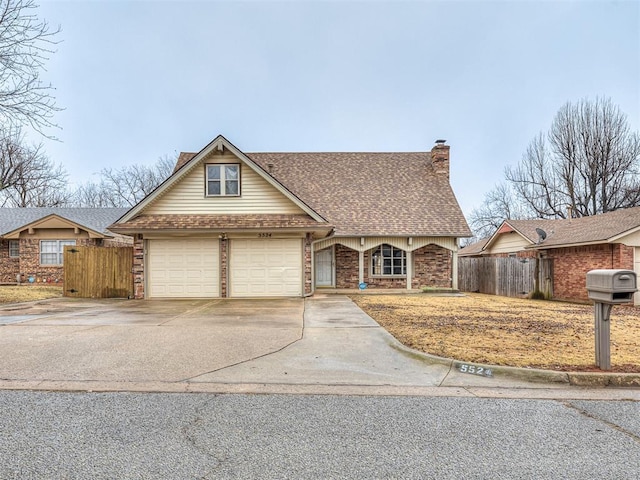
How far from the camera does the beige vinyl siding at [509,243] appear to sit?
70.3 feet

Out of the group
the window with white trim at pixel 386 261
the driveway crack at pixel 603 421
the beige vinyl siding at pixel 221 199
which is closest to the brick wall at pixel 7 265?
the beige vinyl siding at pixel 221 199

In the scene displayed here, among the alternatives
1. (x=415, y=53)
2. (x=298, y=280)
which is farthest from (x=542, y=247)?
(x=415, y=53)

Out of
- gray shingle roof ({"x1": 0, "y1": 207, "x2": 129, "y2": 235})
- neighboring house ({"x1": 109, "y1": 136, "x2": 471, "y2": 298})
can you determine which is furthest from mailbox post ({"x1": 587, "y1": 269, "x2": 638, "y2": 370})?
gray shingle roof ({"x1": 0, "y1": 207, "x2": 129, "y2": 235})

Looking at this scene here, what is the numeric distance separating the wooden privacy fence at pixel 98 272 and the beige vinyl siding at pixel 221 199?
93.6 inches

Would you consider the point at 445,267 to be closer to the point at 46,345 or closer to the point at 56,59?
the point at 46,345

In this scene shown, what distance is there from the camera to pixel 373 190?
64.7 ft

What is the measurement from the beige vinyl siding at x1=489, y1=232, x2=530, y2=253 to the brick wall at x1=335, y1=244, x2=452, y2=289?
5.82m

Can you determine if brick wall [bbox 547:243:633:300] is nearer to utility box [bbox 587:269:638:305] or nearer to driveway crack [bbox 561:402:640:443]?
utility box [bbox 587:269:638:305]

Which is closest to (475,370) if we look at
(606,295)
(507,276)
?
(606,295)

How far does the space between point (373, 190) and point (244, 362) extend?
15.1 m

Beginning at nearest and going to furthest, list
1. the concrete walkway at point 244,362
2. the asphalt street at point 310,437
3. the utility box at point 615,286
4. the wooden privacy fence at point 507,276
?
the asphalt street at point 310,437 < the concrete walkway at point 244,362 < the utility box at point 615,286 < the wooden privacy fence at point 507,276

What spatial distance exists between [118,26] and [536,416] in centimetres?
2038

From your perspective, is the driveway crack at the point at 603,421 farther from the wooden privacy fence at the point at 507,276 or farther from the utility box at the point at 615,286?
the wooden privacy fence at the point at 507,276

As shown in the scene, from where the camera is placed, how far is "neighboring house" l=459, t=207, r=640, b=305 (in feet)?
47.0
